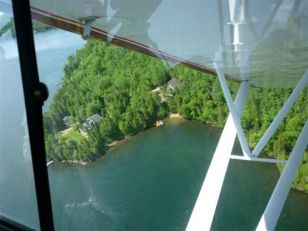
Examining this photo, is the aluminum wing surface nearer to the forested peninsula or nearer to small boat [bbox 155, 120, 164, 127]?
the forested peninsula

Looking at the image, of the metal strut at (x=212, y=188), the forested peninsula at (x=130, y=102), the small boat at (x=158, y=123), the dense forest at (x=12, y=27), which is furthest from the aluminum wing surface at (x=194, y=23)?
the small boat at (x=158, y=123)

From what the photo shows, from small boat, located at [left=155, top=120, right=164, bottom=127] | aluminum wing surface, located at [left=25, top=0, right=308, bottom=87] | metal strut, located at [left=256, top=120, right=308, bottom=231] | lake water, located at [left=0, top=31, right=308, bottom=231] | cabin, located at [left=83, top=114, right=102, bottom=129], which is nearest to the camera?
aluminum wing surface, located at [left=25, top=0, right=308, bottom=87]

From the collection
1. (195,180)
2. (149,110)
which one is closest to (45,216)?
(149,110)

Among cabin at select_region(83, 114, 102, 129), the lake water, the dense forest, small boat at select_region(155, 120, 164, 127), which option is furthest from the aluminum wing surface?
small boat at select_region(155, 120, 164, 127)

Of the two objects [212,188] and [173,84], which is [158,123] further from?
[212,188]

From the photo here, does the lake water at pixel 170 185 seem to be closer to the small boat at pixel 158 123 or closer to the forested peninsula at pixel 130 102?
the small boat at pixel 158 123

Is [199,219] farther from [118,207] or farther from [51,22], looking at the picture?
[118,207]
